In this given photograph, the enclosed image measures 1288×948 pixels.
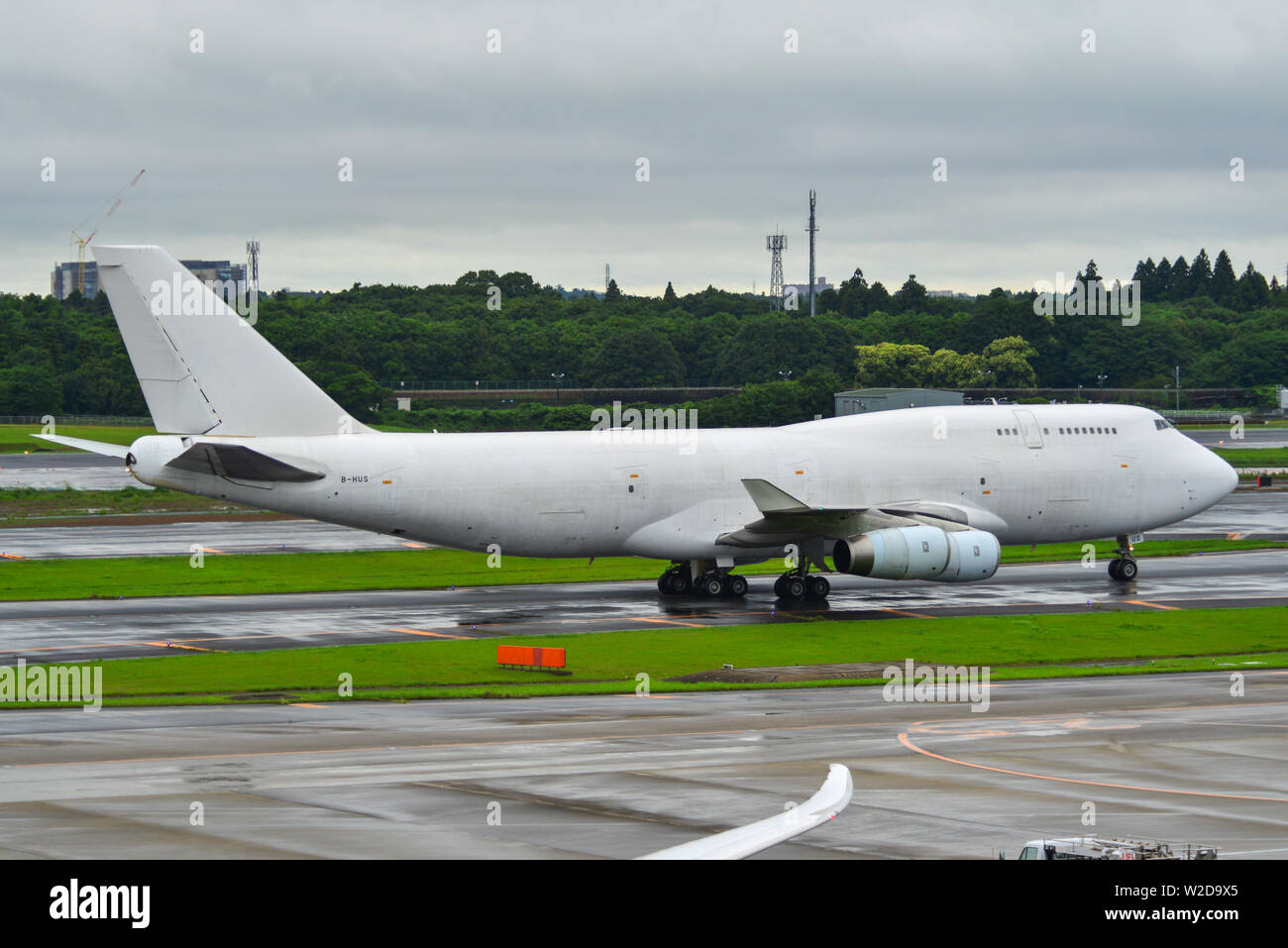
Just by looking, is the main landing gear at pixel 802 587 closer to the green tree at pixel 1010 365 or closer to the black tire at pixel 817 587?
the black tire at pixel 817 587

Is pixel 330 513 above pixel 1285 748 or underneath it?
above

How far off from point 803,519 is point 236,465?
1831 cm

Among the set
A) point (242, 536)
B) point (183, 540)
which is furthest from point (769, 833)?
point (242, 536)

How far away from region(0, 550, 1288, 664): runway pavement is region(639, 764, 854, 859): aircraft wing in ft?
105

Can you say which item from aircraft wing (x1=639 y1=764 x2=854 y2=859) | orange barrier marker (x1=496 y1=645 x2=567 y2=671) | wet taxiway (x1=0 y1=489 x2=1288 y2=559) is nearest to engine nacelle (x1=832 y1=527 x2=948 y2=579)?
orange barrier marker (x1=496 y1=645 x2=567 y2=671)

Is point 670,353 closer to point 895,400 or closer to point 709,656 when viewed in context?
point 895,400

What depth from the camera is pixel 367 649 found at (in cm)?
4272

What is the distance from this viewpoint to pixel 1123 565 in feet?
190

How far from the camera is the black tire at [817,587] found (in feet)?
173

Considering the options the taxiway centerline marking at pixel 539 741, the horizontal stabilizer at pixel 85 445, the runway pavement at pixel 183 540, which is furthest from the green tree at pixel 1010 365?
the taxiway centerline marking at pixel 539 741

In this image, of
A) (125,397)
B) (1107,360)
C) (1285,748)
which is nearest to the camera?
(1285,748)

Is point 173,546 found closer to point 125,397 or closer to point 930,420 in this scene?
point 930,420
